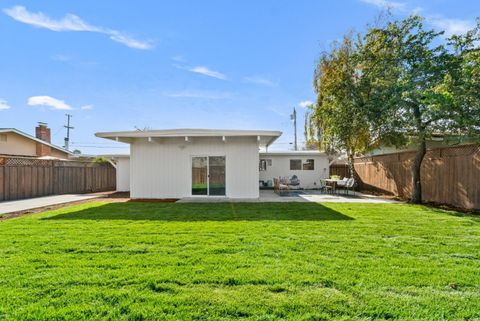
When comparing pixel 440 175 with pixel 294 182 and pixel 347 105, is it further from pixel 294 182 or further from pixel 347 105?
pixel 294 182

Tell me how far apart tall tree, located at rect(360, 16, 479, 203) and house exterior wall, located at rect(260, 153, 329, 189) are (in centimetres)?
726

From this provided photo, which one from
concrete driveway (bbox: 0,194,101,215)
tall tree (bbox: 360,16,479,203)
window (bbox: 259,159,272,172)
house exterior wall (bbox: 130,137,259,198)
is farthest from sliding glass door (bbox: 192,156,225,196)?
tall tree (bbox: 360,16,479,203)

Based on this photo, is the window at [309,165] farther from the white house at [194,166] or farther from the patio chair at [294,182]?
the white house at [194,166]

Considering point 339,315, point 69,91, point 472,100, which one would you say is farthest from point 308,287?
point 69,91

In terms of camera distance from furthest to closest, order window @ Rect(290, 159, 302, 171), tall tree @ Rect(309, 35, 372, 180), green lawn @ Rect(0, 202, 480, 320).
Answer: window @ Rect(290, 159, 302, 171) < tall tree @ Rect(309, 35, 372, 180) < green lawn @ Rect(0, 202, 480, 320)

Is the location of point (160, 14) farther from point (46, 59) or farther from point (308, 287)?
point (308, 287)

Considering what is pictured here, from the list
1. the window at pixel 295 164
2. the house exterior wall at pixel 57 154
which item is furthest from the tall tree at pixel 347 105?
the house exterior wall at pixel 57 154

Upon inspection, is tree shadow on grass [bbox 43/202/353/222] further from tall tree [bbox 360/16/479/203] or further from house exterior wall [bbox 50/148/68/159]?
house exterior wall [bbox 50/148/68/159]

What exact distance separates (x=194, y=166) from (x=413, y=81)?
30.1 ft

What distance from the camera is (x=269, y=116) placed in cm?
2794

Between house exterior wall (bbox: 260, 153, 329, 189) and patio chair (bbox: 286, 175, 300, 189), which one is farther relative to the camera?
house exterior wall (bbox: 260, 153, 329, 189)

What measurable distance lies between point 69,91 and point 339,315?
23774 mm

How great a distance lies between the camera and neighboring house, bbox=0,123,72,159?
55.9ft

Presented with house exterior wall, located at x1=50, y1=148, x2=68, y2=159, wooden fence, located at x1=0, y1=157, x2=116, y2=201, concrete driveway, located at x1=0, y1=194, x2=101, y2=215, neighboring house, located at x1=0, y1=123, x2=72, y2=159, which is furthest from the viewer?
house exterior wall, located at x1=50, y1=148, x2=68, y2=159
